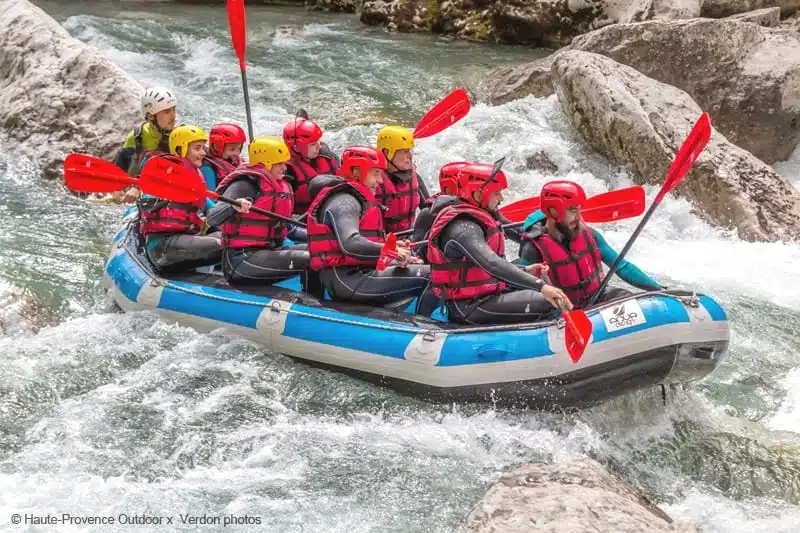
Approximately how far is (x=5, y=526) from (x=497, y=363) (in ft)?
8.12

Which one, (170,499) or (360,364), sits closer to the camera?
(170,499)

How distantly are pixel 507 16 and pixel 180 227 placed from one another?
29.4ft

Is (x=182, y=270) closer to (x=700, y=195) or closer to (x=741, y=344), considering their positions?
(x=741, y=344)

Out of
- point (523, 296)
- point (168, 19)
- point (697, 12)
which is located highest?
point (697, 12)

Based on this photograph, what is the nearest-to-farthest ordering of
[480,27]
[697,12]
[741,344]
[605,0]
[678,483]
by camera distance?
1. [678,483]
2. [741,344]
3. [697,12]
4. [605,0]
5. [480,27]

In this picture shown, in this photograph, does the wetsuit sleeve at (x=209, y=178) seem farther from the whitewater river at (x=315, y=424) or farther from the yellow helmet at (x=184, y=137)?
the whitewater river at (x=315, y=424)

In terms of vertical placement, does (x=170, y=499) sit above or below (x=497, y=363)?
below

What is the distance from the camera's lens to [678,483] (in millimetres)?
4875

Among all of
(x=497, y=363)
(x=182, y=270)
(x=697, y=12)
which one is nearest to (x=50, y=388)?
(x=182, y=270)

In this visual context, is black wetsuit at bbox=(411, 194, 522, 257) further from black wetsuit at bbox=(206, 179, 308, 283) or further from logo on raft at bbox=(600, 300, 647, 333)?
logo on raft at bbox=(600, 300, 647, 333)

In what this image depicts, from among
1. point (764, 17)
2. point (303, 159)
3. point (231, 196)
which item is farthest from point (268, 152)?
point (764, 17)

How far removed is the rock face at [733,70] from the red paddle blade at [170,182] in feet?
17.4

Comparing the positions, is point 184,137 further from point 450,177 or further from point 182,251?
point 450,177

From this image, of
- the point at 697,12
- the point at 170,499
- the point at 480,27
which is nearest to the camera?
the point at 170,499
